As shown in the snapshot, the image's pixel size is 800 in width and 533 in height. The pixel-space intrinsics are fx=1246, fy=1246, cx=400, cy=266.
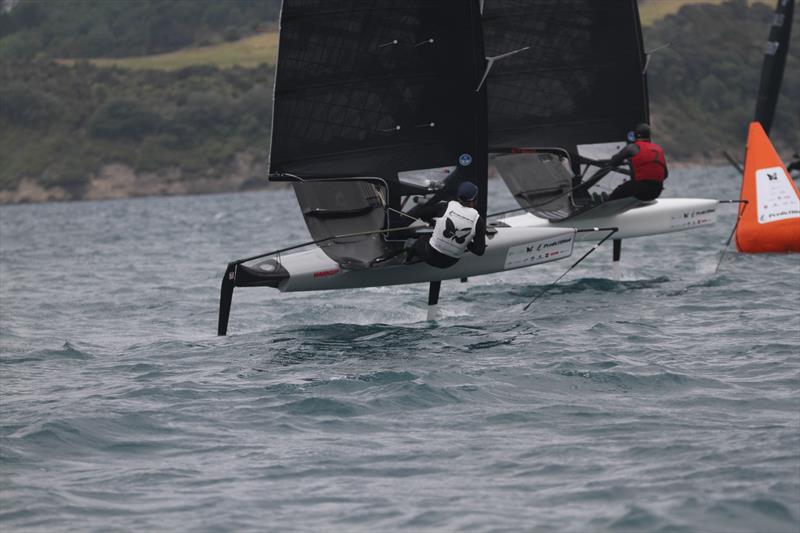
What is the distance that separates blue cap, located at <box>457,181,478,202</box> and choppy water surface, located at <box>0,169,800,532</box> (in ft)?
4.39

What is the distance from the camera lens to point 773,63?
2114cm

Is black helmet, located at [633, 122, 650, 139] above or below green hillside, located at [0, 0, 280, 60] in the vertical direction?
below

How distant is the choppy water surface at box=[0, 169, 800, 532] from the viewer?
6.75 meters

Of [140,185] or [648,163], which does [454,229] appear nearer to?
[648,163]

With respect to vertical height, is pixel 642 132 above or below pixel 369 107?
below

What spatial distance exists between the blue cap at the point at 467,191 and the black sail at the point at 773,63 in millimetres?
10176

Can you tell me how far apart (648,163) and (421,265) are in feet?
13.9

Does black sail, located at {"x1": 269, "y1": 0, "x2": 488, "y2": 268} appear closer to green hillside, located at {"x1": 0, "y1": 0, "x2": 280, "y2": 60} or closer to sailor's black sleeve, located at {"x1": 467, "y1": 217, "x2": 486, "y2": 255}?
sailor's black sleeve, located at {"x1": 467, "y1": 217, "x2": 486, "y2": 255}

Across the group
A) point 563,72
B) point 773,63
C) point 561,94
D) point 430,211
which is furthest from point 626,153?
point 773,63

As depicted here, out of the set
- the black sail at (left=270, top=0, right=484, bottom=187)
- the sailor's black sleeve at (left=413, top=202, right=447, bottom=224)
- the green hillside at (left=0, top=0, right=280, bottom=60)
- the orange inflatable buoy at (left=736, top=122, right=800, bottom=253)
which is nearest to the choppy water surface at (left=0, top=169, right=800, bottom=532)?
the sailor's black sleeve at (left=413, top=202, right=447, bottom=224)

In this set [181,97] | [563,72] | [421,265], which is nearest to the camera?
[421,265]

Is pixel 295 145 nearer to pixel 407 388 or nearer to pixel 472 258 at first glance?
pixel 472 258

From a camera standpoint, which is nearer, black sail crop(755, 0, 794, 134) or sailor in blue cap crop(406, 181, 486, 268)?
sailor in blue cap crop(406, 181, 486, 268)

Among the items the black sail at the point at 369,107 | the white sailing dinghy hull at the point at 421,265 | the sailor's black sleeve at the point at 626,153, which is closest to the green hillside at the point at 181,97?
the sailor's black sleeve at the point at 626,153
